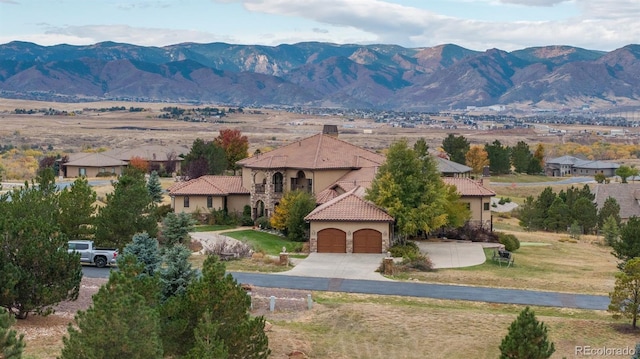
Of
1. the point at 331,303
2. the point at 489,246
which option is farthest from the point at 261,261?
the point at 489,246

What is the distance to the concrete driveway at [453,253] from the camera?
45.1 m

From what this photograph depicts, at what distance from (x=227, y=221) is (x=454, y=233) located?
54.8 ft

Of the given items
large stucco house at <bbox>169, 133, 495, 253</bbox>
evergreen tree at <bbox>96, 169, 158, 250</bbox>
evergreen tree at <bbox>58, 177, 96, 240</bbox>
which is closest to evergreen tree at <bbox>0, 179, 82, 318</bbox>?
evergreen tree at <bbox>96, 169, 158, 250</bbox>

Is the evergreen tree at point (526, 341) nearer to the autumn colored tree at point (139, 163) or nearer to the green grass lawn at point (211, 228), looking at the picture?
the green grass lawn at point (211, 228)

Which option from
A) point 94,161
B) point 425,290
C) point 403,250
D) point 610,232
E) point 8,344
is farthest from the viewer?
point 94,161

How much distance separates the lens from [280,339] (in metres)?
26.9

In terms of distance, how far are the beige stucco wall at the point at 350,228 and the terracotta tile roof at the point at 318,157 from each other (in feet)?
33.6

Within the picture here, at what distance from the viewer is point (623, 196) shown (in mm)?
83375

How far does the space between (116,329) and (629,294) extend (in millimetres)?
20649

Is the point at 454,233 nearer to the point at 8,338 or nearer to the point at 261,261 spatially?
the point at 261,261

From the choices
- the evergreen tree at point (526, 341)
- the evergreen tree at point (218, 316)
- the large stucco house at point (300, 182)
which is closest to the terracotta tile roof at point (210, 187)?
the large stucco house at point (300, 182)

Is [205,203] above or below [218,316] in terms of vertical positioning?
above

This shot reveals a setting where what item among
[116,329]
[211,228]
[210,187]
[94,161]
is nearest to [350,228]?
[211,228]

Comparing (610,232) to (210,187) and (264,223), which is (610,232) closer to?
(264,223)
